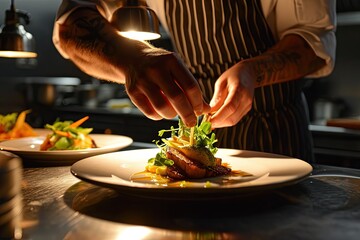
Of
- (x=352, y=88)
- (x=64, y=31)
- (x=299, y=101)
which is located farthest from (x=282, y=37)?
(x=352, y=88)

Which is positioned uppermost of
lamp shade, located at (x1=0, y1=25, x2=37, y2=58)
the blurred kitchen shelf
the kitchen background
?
lamp shade, located at (x1=0, y1=25, x2=37, y2=58)

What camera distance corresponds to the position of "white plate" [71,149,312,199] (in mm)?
988

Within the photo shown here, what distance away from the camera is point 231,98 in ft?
4.96

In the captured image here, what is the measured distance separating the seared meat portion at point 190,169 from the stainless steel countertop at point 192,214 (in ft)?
0.60

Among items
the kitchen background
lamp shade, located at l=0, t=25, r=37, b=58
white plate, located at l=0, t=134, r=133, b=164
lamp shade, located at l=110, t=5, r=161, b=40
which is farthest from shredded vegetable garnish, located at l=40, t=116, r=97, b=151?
the kitchen background

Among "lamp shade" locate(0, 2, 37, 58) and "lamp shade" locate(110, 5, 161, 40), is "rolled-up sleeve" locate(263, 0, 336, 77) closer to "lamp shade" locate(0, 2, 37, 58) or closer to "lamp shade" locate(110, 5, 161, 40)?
"lamp shade" locate(110, 5, 161, 40)

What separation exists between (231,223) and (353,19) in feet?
13.5

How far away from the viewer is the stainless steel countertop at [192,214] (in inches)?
34.0

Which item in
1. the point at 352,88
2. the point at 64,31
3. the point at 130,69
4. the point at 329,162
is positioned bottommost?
the point at 329,162

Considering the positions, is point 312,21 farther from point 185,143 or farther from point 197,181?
point 197,181

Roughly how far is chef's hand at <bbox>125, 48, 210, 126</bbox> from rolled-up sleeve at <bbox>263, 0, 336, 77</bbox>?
2.95 ft

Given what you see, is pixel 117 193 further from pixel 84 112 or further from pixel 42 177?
pixel 84 112

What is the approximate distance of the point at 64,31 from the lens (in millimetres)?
1886

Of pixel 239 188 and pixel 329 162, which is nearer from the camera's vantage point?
pixel 239 188
